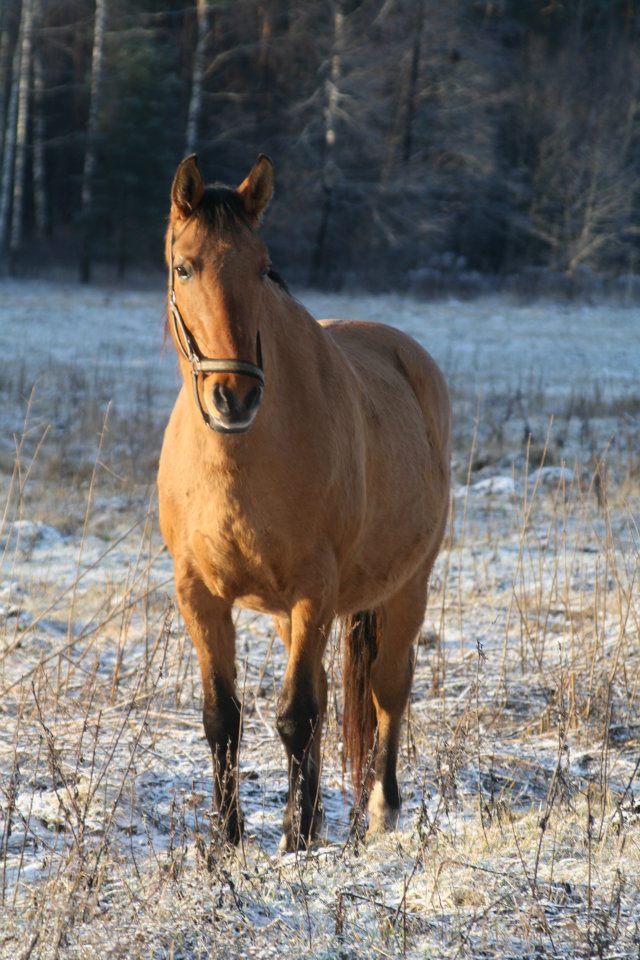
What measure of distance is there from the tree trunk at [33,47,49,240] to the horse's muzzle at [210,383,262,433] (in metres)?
23.8

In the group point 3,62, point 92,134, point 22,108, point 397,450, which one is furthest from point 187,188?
point 3,62

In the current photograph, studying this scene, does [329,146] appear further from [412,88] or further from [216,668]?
[216,668]

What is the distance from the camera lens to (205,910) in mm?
2531

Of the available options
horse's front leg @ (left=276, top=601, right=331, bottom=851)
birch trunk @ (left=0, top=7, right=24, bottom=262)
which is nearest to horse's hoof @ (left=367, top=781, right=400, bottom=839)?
horse's front leg @ (left=276, top=601, right=331, bottom=851)

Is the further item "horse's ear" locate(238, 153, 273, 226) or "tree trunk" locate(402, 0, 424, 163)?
"tree trunk" locate(402, 0, 424, 163)

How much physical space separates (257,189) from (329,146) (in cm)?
2296

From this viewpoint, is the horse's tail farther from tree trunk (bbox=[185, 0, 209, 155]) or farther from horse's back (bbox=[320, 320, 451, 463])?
tree trunk (bbox=[185, 0, 209, 155])

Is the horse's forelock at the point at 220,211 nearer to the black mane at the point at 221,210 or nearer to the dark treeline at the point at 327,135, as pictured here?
the black mane at the point at 221,210

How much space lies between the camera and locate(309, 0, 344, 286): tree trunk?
79.8 feet

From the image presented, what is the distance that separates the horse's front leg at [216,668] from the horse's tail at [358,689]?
0.77 m

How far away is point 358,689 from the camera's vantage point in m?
4.12

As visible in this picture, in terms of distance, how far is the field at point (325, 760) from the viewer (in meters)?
2.47

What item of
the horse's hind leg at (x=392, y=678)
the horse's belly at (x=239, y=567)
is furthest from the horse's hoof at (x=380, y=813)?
the horse's belly at (x=239, y=567)

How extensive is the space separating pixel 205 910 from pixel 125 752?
5.45 ft
